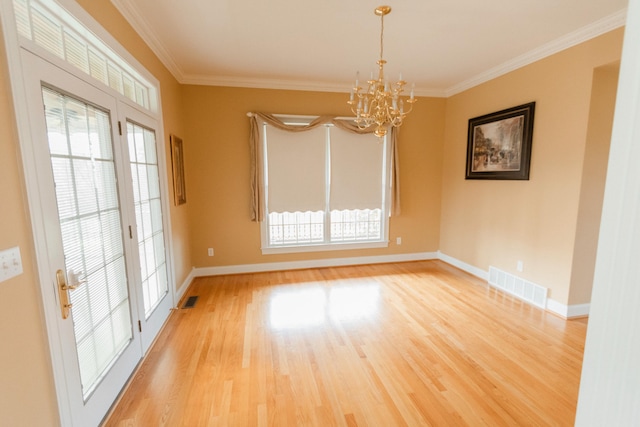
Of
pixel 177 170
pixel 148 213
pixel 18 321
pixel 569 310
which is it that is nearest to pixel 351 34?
pixel 177 170

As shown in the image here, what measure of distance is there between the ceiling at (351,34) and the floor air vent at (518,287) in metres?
2.53

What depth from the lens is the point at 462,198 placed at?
4.38 m

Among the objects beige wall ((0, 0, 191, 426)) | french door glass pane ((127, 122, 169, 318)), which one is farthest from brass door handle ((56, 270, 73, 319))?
french door glass pane ((127, 122, 169, 318))

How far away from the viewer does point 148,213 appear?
2629 mm

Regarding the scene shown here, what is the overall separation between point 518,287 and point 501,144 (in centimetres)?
178

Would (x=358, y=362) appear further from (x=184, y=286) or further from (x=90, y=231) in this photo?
(x=184, y=286)

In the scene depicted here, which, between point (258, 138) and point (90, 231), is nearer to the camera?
point (90, 231)

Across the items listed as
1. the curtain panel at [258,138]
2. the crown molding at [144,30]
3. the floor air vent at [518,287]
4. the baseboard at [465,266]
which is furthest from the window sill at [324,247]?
the crown molding at [144,30]

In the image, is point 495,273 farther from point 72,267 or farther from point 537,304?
point 72,267

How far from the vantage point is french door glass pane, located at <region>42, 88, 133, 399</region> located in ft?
4.85

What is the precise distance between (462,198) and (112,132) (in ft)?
14.4

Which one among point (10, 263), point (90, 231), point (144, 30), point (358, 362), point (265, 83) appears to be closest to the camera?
point (10, 263)

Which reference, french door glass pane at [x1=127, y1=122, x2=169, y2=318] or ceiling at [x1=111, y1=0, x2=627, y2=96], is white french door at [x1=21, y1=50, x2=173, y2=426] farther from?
ceiling at [x1=111, y1=0, x2=627, y2=96]

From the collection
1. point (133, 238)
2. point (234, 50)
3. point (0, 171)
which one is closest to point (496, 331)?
point (133, 238)
